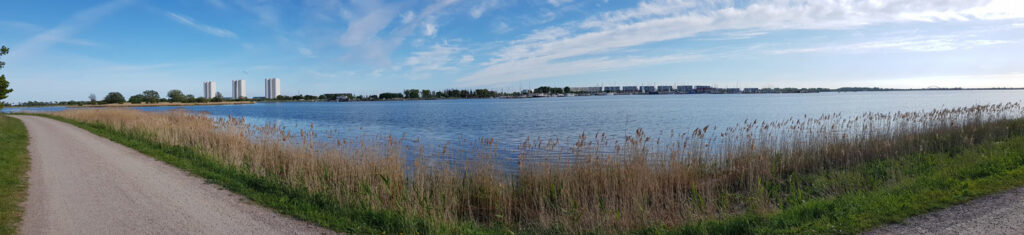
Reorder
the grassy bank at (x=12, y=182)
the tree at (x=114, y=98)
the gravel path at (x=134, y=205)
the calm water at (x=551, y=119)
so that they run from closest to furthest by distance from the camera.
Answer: the gravel path at (x=134, y=205)
the grassy bank at (x=12, y=182)
the calm water at (x=551, y=119)
the tree at (x=114, y=98)

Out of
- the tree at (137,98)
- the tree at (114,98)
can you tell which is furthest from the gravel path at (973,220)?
the tree at (137,98)

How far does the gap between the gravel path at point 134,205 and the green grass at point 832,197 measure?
0.48m

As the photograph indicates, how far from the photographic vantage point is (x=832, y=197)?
8.00 m

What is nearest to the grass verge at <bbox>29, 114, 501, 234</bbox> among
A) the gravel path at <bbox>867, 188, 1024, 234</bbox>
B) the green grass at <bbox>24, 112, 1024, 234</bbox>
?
the green grass at <bbox>24, 112, 1024, 234</bbox>

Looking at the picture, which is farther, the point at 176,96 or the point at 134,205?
the point at 176,96

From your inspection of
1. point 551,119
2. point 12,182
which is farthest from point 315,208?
point 551,119

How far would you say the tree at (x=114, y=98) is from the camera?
135 meters

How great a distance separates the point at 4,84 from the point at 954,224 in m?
48.1

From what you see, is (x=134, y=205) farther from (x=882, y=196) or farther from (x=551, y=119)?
(x=551, y=119)

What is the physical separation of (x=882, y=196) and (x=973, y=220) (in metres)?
1.32

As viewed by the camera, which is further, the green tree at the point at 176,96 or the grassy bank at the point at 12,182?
the green tree at the point at 176,96

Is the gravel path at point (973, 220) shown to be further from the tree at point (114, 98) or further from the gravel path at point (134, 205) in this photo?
the tree at point (114, 98)

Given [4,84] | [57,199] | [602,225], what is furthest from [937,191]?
[4,84]

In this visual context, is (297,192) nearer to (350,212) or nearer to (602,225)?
(350,212)
